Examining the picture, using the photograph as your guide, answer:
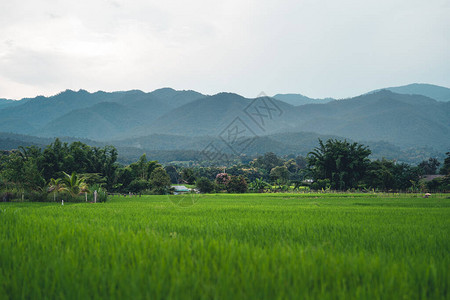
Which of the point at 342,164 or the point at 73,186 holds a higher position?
the point at 342,164

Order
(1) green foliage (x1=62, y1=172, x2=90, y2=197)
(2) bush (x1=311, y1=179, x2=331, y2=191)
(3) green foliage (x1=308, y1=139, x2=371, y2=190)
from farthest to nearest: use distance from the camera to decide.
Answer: (2) bush (x1=311, y1=179, x2=331, y2=191) < (3) green foliage (x1=308, y1=139, x2=371, y2=190) < (1) green foliage (x1=62, y1=172, x2=90, y2=197)

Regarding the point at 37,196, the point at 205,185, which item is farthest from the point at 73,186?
the point at 205,185

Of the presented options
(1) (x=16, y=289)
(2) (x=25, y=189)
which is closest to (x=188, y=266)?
(1) (x=16, y=289)

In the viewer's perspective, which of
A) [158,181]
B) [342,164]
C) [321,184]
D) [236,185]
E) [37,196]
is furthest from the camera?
[236,185]

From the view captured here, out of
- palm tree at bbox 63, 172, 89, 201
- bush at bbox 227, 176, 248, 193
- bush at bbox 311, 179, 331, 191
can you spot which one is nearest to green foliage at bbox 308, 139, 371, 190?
bush at bbox 311, 179, 331, 191

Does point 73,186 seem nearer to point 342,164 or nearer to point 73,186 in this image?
point 73,186

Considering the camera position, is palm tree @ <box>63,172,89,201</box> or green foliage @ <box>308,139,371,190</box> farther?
green foliage @ <box>308,139,371,190</box>

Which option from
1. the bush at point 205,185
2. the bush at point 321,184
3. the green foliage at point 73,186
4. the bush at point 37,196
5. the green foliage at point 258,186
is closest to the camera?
the bush at point 37,196

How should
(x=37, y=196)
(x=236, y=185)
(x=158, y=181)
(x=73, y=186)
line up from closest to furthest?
(x=37, y=196)
(x=73, y=186)
(x=158, y=181)
(x=236, y=185)

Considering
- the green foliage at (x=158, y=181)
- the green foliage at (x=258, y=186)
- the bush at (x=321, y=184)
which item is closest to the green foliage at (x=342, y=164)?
the bush at (x=321, y=184)

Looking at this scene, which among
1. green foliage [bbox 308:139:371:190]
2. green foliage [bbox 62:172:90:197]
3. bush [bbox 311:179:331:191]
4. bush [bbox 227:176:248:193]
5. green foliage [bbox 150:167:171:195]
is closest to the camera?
green foliage [bbox 62:172:90:197]

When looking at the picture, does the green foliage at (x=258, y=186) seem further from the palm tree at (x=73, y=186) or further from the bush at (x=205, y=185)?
the palm tree at (x=73, y=186)

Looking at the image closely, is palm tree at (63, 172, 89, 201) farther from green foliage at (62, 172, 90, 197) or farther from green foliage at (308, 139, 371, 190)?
green foliage at (308, 139, 371, 190)

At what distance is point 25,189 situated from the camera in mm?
18406
